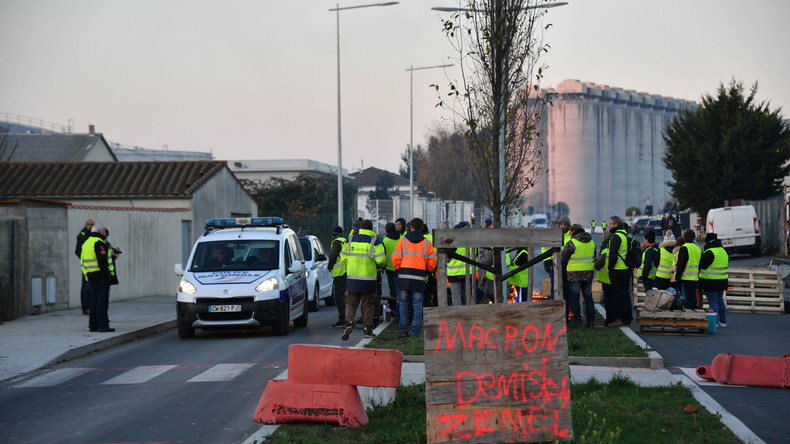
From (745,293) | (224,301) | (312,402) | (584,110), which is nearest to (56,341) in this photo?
(224,301)

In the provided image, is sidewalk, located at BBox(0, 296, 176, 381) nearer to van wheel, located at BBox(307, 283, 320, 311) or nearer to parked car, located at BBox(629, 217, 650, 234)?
van wheel, located at BBox(307, 283, 320, 311)

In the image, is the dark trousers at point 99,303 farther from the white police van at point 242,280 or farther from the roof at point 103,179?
the roof at point 103,179

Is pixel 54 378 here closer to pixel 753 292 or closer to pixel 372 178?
pixel 753 292

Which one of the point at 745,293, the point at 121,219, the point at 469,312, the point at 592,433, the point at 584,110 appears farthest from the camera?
the point at 584,110

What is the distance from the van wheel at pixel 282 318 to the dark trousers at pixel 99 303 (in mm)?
2968

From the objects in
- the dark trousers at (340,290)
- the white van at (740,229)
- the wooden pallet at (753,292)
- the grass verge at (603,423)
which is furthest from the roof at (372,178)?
the grass verge at (603,423)

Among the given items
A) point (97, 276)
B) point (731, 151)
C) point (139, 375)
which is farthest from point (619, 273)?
point (731, 151)

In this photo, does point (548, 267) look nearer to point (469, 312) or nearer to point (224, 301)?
point (224, 301)

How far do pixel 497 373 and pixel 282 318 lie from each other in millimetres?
9081

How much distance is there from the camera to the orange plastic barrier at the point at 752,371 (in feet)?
32.8

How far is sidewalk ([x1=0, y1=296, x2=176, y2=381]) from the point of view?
12586 millimetres

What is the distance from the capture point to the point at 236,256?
16016 mm

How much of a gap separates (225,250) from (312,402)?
861 centimetres

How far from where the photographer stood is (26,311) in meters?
18.4
